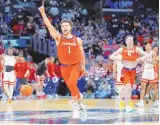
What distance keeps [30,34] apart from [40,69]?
220 inches

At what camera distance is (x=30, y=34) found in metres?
21.6

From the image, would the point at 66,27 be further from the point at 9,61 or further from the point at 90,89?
the point at 90,89

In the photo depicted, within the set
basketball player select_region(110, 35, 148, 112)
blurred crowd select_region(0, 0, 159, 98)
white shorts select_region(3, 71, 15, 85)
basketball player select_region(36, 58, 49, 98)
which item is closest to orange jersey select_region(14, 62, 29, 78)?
basketball player select_region(36, 58, 49, 98)

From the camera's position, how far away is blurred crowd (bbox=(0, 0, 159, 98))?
20828mm

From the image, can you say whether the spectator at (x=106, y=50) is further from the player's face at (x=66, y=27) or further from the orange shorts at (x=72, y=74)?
the player's face at (x=66, y=27)

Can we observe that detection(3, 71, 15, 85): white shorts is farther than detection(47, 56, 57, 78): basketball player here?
No

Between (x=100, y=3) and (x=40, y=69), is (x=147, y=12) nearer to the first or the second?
(x=100, y=3)

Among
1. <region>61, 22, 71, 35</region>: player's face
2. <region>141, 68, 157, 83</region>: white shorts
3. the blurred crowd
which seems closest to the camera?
<region>61, 22, 71, 35</region>: player's face

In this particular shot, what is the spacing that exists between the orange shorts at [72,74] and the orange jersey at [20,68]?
20.0 ft

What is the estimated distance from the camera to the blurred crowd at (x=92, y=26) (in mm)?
20828

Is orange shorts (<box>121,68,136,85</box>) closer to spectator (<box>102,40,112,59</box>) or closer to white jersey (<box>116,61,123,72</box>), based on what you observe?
white jersey (<box>116,61,123,72</box>)

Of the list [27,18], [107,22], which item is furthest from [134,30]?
[27,18]

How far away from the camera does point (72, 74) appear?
888 centimetres

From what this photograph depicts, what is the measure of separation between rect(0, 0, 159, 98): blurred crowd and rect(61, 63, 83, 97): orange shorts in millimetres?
8398
